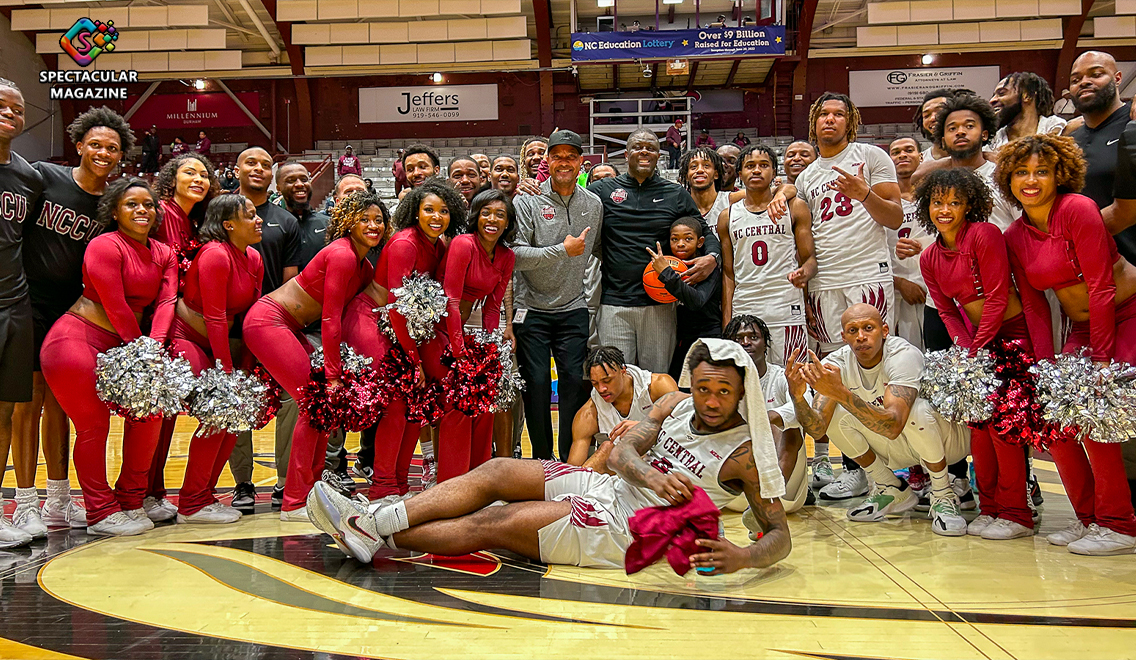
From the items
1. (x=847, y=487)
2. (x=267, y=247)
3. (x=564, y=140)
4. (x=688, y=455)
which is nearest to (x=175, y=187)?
(x=267, y=247)

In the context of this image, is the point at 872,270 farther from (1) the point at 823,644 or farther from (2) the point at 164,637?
(2) the point at 164,637

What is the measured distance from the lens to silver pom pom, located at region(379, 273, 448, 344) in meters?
4.67

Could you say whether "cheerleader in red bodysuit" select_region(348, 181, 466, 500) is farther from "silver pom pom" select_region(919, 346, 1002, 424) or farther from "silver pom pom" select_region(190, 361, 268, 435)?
"silver pom pom" select_region(919, 346, 1002, 424)

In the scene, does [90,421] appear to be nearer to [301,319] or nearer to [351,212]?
[301,319]

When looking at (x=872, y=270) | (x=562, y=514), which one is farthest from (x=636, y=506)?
(x=872, y=270)

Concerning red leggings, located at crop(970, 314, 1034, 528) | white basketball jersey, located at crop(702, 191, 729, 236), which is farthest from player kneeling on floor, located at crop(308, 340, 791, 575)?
white basketball jersey, located at crop(702, 191, 729, 236)

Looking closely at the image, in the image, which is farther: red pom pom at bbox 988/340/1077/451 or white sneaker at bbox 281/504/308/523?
white sneaker at bbox 281/504/308/523

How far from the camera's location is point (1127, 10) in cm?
2055

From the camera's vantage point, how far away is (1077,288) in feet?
13.2

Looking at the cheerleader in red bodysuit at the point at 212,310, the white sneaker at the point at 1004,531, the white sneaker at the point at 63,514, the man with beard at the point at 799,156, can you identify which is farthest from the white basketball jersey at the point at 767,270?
the white sneaker at the point at 63,514

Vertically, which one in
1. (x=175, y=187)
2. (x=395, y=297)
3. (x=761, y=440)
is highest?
(x=175, y=187)

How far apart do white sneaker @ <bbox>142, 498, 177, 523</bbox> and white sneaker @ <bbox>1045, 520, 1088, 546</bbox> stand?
15.7ft

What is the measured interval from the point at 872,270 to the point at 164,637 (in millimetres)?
4313

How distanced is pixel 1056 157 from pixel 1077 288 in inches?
25.5
